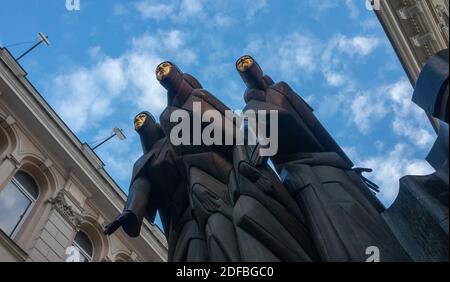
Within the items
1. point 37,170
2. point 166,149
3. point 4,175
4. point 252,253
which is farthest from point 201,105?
point 37,170

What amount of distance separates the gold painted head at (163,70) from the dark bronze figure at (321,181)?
936 millimetres

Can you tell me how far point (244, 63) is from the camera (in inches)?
254

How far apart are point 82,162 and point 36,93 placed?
252cm

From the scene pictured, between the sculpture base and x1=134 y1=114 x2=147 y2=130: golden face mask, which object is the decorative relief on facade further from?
the sculpture base

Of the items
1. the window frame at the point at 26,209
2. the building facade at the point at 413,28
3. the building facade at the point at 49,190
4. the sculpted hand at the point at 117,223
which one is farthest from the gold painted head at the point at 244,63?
the window frame at the point at 26,209

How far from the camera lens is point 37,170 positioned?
1577 cm

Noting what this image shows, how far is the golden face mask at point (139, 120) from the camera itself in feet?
22.5

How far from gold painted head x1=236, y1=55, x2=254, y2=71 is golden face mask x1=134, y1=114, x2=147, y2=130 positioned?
1.43m

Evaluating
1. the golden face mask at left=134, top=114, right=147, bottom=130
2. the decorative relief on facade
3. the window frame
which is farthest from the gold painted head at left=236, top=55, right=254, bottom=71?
the decorative relief on facade

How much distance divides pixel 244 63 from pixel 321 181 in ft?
6.72

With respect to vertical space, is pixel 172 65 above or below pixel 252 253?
above

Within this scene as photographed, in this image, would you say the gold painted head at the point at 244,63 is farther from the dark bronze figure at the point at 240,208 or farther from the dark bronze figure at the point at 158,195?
the dark bronze figure at the point at 158,195

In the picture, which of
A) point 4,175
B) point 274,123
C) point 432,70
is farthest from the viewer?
point 4,175
